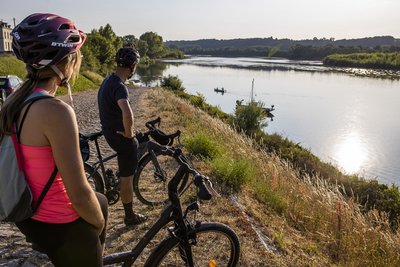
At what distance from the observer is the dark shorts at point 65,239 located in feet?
6.38

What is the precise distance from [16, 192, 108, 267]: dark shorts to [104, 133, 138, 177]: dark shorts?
2.29 m

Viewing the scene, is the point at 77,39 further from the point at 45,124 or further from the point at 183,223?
the point at 183,223

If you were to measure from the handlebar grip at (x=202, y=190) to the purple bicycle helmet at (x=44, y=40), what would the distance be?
1.14 meters

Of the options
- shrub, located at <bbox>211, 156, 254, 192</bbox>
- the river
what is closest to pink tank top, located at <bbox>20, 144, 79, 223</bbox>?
shrub, located at <bbox>211, 156, 254, 192</bbox>

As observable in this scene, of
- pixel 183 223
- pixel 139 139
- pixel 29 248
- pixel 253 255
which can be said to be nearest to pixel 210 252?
pixel 253 255

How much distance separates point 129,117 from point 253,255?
2.19m

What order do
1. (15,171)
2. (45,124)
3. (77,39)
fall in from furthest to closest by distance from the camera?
(77,39) → (15,171) → (45,124)

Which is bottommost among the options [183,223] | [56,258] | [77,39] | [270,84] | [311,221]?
[270,84]

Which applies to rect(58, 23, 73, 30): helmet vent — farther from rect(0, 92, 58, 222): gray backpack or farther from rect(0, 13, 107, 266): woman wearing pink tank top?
rect(0, 92, 58, 222): gray backpack

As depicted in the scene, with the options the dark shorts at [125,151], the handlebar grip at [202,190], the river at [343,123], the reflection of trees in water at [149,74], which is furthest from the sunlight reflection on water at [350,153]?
the reflection of trees in water at [149,74]

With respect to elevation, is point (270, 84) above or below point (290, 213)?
below

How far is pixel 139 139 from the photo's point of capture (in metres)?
4.71

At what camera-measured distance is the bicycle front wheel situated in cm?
290

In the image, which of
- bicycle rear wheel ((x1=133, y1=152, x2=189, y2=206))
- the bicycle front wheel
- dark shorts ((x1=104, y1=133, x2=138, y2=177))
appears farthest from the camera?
bicycle rear wheel ((x1=133, y1=152, x2=189, y2=206))
